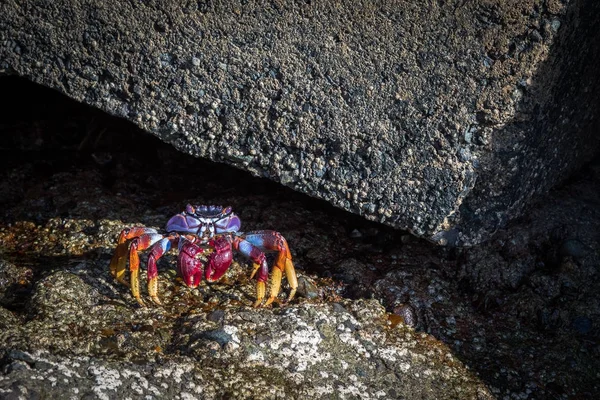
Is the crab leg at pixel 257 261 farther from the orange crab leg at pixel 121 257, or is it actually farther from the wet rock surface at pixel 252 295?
the orange crab leg at pixel 121 257

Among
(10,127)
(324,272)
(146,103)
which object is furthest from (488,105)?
(10,127)

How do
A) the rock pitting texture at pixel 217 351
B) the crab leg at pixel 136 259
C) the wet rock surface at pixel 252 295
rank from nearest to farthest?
1. the rock pitting texture at pixel 217 351
2. the wet rock surface at pixel 252 295
3. the crab leg at pixel 136 259

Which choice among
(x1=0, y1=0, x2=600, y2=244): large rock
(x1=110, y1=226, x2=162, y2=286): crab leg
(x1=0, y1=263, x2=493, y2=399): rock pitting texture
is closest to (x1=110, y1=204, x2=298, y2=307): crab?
(x1=110, y1=226, x2=162, y2=286): crab leg

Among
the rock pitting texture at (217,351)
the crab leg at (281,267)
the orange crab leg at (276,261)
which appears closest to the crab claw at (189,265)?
the rock pitting texture at (217,351)

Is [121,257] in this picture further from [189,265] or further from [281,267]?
[281,267]

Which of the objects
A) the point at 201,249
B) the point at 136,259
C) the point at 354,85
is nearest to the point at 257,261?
the point at 201,249

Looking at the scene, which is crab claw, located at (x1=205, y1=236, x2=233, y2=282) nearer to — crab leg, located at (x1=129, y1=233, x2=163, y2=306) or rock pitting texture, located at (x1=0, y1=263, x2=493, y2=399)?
rock pitting texture, located at (x1=0, y1=263, x2=493, y2=399)
